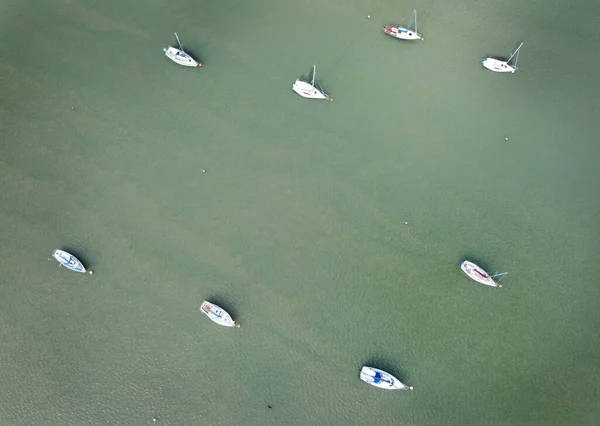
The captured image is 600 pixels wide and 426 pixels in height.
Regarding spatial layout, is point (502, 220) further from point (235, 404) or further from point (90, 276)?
point (90, 276)

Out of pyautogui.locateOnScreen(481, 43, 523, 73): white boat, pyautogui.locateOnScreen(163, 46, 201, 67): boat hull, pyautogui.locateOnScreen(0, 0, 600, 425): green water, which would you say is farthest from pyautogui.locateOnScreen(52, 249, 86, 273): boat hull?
pyautogui.locateOnScreen(481, 43, 523, 73): white boat

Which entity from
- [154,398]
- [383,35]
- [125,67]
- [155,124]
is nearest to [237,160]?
[155,124]

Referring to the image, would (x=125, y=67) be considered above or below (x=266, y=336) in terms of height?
above

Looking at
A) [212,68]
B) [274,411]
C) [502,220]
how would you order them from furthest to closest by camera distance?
[212,68] → [502,220] → [274,411]

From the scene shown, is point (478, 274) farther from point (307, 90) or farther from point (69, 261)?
point (69, 261)

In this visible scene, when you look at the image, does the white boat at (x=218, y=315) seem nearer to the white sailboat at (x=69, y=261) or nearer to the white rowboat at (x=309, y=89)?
the white sailboat at (x=69, y=261)

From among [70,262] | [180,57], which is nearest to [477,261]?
[180,57]
